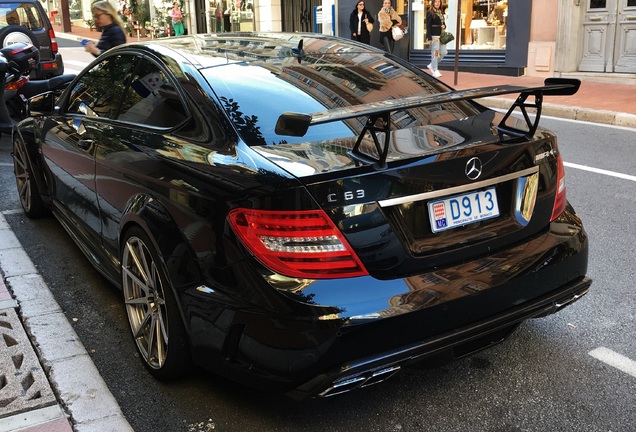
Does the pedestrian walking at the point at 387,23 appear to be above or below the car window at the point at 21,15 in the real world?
below

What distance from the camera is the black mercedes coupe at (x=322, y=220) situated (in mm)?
2479

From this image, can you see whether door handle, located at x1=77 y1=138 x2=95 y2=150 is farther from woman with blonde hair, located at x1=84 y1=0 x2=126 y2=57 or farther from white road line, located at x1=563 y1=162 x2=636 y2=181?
white road line, located at x1=563 y1=162 x2=636 y2=181

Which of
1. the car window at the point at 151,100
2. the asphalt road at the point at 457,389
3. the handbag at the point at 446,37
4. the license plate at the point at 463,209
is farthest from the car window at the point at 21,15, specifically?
the license plate at the point at 463,209

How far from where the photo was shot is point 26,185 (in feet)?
18.6

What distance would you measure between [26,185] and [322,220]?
4019 mm

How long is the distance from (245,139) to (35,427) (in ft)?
4.75

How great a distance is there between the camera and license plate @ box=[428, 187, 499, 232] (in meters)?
2.63

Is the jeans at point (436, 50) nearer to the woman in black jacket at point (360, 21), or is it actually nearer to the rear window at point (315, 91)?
the woman in black jacket at point (360, 21)

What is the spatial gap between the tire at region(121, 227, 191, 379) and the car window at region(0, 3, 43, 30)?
9.46 m

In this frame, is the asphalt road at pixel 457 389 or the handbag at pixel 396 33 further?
the handbag at pixel 396 33

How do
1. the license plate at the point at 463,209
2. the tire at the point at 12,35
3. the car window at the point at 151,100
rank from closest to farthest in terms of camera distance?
1. the license plate at the point at 463,209
2. the car window at the point at 151,100
3. the tire at the point at 12,35

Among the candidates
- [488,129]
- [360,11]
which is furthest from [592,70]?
[488,129]

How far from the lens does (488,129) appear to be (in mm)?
3000

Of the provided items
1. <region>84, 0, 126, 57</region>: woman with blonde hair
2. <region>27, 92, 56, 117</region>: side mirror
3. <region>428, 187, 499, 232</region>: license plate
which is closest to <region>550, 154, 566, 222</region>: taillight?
<region>428, 187, 499, 232</region>: license plate
